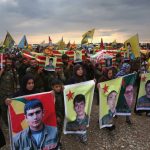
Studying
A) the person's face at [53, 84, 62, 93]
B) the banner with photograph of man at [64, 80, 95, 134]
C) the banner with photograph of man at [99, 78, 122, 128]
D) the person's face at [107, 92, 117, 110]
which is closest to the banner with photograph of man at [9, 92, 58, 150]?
the person's face at [53, 84, 62, 93]

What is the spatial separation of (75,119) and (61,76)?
12.7ft

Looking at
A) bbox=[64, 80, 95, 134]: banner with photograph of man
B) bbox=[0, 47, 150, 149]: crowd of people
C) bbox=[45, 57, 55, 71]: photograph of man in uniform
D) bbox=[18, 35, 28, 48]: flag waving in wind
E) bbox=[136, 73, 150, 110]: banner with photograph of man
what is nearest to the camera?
bbox=[0, 47, 150, 149]: crowd of people

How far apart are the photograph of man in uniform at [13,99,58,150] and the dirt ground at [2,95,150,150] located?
1489 millimetres

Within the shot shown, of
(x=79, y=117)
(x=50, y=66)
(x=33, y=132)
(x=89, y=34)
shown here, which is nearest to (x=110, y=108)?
(x=79, y=117)

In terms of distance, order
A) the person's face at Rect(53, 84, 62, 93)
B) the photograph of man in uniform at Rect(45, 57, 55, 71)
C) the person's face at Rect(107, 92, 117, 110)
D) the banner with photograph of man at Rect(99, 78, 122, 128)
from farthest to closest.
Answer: the photograph of man in uniform at Rect(45, 57, 55, 71) → the person's face at Rect(107, 92, 117, 110) → the banner with photograph of man at Rect(99, 78, 122, 128) → the person's face at Rect(53, 84, 62, 93)

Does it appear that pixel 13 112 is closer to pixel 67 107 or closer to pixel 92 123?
pixel 67 107

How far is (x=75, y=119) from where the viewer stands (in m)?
7.89

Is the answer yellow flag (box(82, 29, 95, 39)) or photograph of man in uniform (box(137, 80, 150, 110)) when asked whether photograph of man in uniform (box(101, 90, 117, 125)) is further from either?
yellow flag (box(82, 29, 95, 39))

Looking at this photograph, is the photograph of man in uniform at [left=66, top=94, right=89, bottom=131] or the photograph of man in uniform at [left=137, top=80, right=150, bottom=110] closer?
the photograph of man in uniform at [left=66, top=94, right=89, bottom=131]

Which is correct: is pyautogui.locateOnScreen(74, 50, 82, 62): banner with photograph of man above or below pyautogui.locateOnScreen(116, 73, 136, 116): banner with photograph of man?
above

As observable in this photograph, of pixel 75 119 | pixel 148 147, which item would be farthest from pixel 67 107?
pixel 148 147

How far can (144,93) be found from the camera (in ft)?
34.7

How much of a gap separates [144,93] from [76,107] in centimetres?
337

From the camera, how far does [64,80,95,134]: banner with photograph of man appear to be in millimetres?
7785
